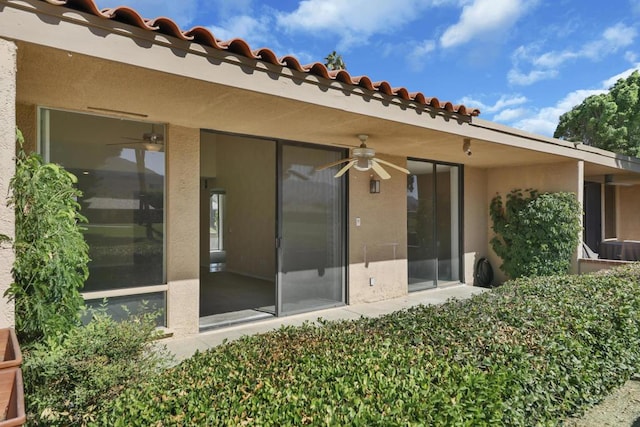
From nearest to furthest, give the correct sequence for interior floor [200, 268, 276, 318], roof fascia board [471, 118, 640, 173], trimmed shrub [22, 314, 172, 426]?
trimmed shrub [22, 314, 172, 426] < roof fascia board [471, 118, 640, 173] < interior floor [200, 268, 276, 318]

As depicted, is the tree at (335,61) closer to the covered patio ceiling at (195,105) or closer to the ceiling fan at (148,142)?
the covered patio ceiling at (195,105)

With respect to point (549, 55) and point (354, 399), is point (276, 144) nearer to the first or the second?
point (354, 399)

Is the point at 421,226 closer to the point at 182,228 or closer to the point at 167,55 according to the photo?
the point at 182,228

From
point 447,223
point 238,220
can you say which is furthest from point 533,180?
point 238,220

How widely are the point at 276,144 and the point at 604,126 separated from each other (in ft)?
57.8

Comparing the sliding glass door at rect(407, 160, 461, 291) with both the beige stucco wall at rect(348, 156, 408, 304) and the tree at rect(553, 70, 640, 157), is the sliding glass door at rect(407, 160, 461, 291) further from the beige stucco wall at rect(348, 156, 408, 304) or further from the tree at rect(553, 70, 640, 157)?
the tree at rect(553, 70, 640, 157)

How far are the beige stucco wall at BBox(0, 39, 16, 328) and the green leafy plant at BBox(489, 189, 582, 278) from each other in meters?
8.72

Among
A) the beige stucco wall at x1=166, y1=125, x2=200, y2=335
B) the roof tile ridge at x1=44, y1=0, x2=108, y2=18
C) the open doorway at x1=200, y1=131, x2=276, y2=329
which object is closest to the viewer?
the roof tile ridge at x1=44, y1=0, x2=108, y2=18

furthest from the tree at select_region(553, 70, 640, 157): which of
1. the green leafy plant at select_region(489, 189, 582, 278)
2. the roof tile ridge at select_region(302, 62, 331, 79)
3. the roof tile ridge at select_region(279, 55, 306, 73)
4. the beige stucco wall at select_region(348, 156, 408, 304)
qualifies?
the roof tile ridge at select_region(279, 55, 306, 73)

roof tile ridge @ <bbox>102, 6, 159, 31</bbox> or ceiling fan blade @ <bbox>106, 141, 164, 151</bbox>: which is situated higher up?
roof tile ridge @ <bbox>102, 6, 159, 31</bbox>

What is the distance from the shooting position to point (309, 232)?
6.78 m

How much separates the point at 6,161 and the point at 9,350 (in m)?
1.21

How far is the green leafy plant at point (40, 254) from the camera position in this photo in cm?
255

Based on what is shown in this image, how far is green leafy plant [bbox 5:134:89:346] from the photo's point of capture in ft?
8.38
